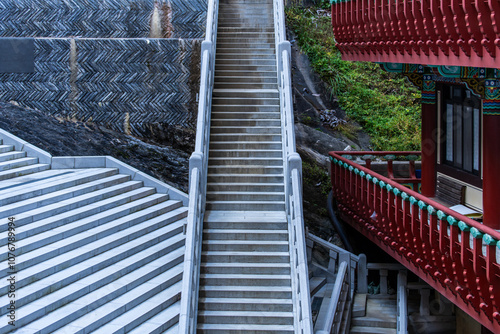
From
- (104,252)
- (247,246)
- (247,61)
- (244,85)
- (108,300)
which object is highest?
(247,61)

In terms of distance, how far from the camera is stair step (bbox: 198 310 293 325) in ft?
33.6

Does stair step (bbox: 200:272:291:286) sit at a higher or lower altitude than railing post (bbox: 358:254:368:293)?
higher

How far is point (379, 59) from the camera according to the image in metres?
12.1

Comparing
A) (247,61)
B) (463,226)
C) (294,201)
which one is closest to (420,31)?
(463,226)

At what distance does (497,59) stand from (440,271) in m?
3.78

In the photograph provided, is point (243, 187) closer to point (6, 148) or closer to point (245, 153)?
point (245, 153)

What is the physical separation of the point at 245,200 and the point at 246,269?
5.91 ft

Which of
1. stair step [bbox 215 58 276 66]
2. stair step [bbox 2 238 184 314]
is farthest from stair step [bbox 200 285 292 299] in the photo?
stair step [bbox 215 58 276 66]

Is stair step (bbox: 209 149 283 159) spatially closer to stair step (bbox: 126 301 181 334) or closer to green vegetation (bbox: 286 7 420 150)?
stair step (bbox: 126 301 181 334)

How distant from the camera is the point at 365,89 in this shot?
22.2 metres

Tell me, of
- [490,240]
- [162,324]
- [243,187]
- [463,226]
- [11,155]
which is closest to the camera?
[490,240]

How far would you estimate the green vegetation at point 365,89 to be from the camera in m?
20.8

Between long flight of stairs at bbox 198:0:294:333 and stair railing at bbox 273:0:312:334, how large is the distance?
0.23m

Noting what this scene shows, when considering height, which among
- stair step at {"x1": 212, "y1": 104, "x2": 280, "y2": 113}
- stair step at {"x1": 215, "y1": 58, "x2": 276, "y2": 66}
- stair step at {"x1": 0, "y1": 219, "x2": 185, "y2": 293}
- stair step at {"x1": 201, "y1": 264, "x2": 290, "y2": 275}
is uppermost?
stair step at {"x1": 215, "y1": 58, "x2": 276, "y2": 66}
